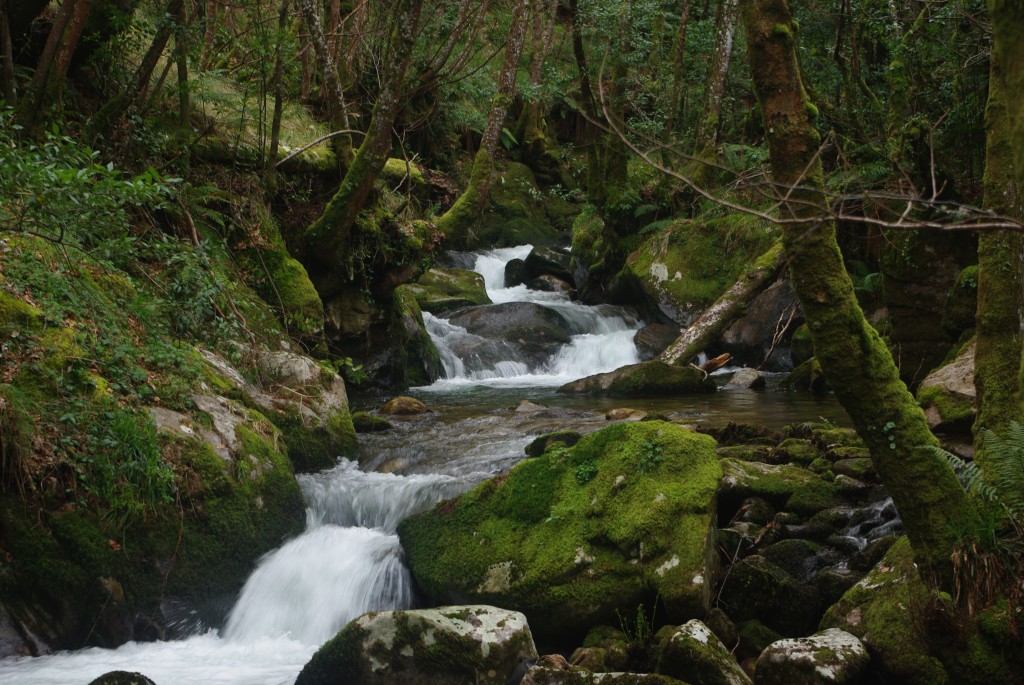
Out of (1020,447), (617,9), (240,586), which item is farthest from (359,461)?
(617,9)

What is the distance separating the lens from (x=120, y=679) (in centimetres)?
409

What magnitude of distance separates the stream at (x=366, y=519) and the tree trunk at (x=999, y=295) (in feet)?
13.5

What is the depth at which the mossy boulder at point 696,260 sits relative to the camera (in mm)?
16500

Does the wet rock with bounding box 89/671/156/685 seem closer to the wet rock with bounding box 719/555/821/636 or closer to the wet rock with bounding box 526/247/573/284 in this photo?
the wet rock with bounding box 719/555/821/636

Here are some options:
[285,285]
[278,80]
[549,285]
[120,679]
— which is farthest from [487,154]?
[120,679]

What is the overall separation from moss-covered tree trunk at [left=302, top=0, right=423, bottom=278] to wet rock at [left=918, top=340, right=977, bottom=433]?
6682 millimetres

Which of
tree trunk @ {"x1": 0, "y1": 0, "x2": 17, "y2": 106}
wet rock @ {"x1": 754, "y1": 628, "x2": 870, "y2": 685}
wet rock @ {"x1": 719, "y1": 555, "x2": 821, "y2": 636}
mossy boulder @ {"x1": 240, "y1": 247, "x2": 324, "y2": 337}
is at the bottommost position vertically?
wet rock @ {"x1": 719, "y1": 555, "x2": 821, "y2": 636}

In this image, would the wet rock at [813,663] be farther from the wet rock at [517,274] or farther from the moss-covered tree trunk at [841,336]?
the wet rock at [517,274]

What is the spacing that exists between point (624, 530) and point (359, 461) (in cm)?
413

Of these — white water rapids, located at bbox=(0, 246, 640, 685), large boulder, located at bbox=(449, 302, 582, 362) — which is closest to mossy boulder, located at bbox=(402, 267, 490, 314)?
large boulder, located at bbox=(449, 302, 582, 362)

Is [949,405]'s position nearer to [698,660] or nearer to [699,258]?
[698,660]

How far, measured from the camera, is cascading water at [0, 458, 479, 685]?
16.1 feet

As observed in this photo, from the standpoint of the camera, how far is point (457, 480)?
7594 millimetres

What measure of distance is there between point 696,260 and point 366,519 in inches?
464
